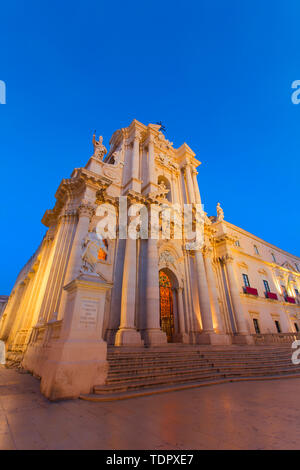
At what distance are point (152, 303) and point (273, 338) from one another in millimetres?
13706

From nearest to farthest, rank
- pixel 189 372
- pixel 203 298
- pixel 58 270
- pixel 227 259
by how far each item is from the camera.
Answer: pixel 189 372
pixel 58 270
pixel 203 298
pixel 227 259

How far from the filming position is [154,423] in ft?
10.7

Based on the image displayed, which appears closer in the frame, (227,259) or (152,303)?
(152,303)

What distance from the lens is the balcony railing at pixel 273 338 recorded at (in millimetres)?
17656

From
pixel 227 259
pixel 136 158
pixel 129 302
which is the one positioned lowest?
pixel 129 302

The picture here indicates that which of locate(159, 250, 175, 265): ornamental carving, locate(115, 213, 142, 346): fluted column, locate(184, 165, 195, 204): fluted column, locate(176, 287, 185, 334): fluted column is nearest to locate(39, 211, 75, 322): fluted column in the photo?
locate(115, 213, 142, 346): fluted column

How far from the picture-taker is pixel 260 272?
993 inches

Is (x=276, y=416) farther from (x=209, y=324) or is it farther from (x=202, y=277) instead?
(x=202, y=277)

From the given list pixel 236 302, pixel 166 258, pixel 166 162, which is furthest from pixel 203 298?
pixel 166 162

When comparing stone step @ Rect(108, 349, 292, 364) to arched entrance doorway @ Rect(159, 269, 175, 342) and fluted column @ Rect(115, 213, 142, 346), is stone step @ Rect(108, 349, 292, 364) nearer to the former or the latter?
fluted column @ Rect(115, 213, 142, 346)

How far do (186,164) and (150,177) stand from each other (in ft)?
20.9

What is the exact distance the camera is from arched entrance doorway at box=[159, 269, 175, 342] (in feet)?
47.2

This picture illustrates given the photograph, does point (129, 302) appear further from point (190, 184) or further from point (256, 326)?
point (256, 326)
